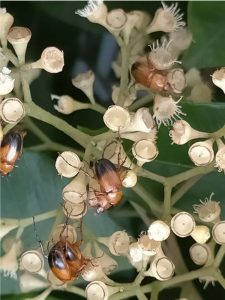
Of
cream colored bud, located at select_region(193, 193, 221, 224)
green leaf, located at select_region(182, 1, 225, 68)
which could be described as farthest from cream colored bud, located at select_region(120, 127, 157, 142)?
green leaf, located at select_region(182, 1, 225, 68)

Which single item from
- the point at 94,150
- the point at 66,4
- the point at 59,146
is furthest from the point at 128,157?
the point at 66,4

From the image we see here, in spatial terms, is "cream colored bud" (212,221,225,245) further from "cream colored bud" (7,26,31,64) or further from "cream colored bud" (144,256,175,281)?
"cream colored bud" (7,26,31,64)

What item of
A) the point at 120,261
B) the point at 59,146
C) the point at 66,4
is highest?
the point at 66,4

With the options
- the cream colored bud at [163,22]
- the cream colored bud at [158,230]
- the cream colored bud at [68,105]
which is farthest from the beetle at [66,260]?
the cream colored bud at [163,22]

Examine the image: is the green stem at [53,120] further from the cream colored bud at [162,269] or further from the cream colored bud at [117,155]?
the cream colored bud at [162,269]

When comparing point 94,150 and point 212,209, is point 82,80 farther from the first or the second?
point 212,209
